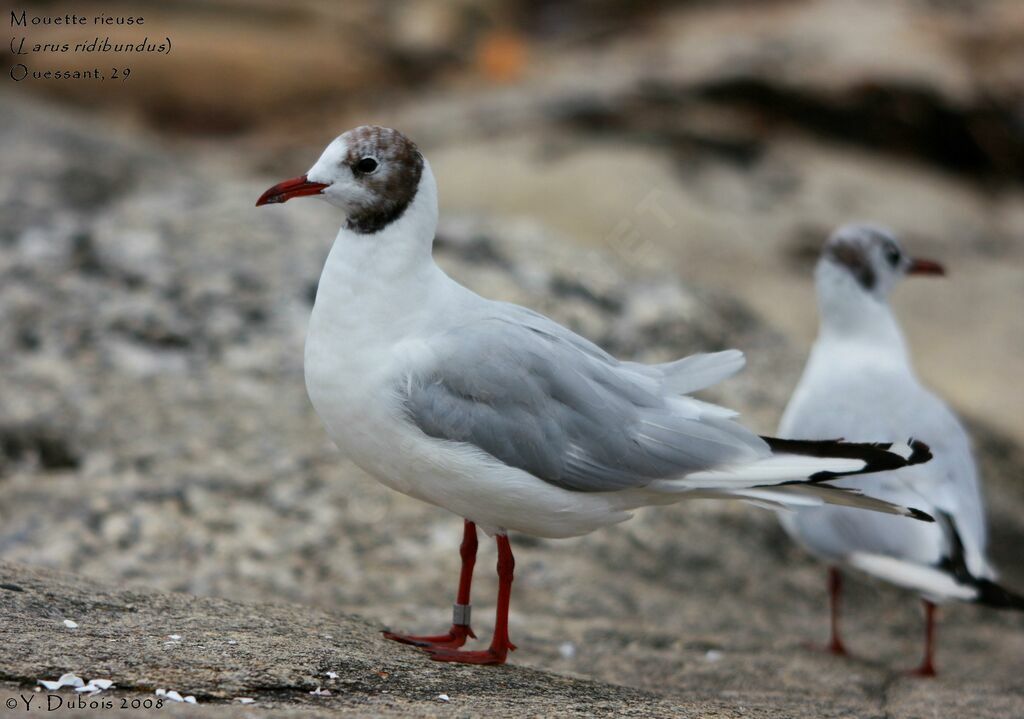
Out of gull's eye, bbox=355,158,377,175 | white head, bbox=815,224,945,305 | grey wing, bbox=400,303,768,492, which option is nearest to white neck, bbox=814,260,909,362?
white head, bbox=815,224,945,305

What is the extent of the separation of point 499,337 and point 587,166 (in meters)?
6.13

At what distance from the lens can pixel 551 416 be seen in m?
2.98

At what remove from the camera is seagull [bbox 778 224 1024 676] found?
362cm

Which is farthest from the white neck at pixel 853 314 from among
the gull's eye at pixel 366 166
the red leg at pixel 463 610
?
the gull's eye at pixel 366 166

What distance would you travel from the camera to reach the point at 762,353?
224 inches

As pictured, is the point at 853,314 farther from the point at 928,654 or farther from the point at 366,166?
the point at 366,166

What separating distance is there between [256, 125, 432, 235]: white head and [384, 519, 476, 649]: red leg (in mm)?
862

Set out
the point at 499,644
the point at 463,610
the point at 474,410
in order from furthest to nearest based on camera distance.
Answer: the point at 463,610
the point at 499,644
the point at 474,410

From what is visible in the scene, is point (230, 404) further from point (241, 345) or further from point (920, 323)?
point (920, 323)

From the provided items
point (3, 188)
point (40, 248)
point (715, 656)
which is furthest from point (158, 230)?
point (715, 656)

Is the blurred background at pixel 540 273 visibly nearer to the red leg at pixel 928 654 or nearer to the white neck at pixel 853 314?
the red leg at pixel 928 654

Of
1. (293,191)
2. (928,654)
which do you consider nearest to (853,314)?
(928,654)

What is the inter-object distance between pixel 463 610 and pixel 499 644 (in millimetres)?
214

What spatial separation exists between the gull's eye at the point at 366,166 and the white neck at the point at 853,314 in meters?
2.15
